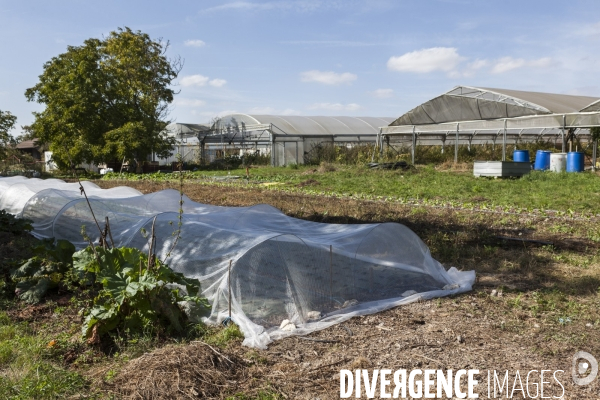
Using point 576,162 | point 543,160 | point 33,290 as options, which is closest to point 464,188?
point 576,162

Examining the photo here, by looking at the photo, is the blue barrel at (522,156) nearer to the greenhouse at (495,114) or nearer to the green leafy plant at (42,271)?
the greenhouse at (495,114)

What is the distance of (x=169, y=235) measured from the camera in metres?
6.38

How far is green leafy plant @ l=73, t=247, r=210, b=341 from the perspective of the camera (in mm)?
4645

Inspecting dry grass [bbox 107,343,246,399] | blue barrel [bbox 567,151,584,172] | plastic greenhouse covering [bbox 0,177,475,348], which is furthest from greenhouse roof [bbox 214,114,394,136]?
dry grass [bbox 107,343,246,399]

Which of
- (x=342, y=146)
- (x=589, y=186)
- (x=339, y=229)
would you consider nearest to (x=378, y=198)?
(x=589, y=186)

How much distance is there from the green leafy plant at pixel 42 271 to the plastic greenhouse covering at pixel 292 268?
74cm

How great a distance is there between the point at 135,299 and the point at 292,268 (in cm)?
145

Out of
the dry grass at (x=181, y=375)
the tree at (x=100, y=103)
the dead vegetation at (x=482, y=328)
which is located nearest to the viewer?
the dry grass at (x=181, y=375)

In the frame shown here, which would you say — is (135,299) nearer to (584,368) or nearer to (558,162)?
(584,368)

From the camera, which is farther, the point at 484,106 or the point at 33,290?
the point at 484,106

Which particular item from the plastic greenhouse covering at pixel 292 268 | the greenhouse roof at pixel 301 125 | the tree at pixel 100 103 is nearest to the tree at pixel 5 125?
the tree at pixel 100 103

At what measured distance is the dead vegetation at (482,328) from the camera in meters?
4.09

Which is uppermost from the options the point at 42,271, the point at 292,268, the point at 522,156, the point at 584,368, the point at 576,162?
the point at 522,156

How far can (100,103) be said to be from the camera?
2980 cm
